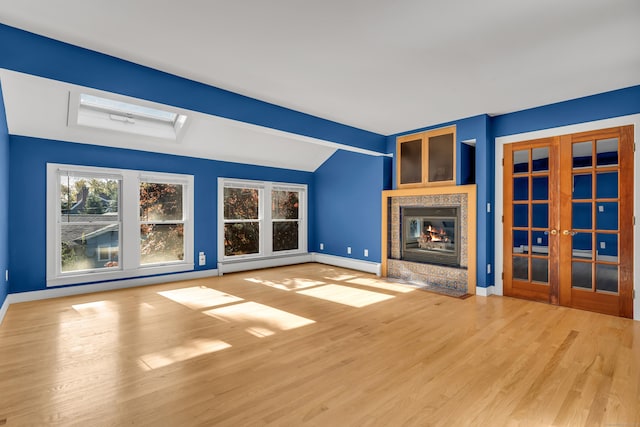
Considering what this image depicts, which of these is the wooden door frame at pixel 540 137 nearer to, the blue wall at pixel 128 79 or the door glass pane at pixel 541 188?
the door glass pane at pixel 541 188

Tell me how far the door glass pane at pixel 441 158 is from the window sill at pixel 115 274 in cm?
433

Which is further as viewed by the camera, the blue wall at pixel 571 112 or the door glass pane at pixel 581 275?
the door glass pane at pixel 581 275

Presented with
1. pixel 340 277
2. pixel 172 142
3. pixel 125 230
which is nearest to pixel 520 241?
pixel 340 277

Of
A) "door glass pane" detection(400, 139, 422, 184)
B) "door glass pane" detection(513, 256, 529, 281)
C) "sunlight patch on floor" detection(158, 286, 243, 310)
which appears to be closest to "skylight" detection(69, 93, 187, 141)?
"sunlight patch on floor" detection(158, 286, 243, 310)

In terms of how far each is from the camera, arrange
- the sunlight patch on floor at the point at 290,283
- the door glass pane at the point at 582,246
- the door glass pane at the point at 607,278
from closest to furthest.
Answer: the door glass pane at the point at 607,278
the door glass pane at the point at 582,246
the sunlight patch on floor at the point at 290,283

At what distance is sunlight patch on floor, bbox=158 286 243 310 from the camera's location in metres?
4.06

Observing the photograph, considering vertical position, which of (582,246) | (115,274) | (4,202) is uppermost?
(4,202)

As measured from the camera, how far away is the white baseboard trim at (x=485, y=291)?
450 cm

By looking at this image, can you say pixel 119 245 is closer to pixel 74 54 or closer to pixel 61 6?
pixel 74 54

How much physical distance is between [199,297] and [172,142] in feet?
8.07

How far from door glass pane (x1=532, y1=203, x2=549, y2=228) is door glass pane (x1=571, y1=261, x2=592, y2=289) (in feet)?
1.88

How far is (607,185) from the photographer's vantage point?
12.2 ft

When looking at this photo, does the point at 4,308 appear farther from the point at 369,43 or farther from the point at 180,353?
the point at 369,43

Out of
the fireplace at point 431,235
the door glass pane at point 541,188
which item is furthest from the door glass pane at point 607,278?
the fireplace at point 431,235
